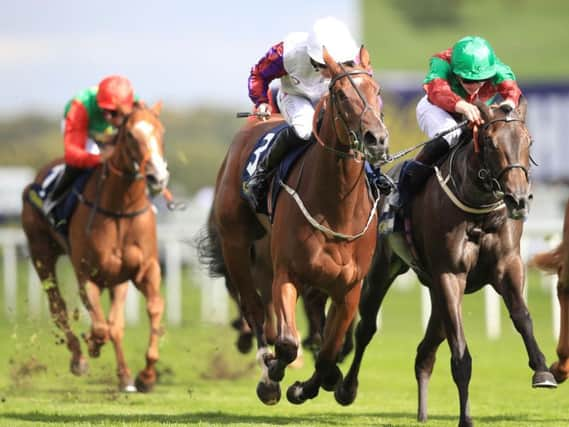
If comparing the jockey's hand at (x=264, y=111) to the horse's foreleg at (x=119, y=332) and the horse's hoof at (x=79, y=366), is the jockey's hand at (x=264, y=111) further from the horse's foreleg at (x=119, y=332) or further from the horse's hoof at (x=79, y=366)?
the horse's hoof at (x=79, y=366)

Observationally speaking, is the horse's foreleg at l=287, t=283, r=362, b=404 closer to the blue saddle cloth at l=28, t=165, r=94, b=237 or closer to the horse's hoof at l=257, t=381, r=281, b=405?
the horse's hoof at l=257, t=381, r=281, b=405

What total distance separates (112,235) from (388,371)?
284cm

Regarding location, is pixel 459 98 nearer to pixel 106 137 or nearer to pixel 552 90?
pixel 106 137

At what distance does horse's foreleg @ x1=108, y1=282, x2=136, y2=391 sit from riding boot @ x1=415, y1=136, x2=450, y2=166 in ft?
9.03

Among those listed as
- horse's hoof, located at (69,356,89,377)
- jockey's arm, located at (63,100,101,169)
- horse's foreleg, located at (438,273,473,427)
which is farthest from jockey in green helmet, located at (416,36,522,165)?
horse's hoof, located at (69,356,89,377)

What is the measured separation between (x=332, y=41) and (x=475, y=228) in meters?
1.20

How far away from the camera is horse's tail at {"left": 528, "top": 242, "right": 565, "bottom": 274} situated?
8375 millimetres

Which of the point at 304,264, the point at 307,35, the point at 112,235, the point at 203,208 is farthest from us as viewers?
the point at 203,208

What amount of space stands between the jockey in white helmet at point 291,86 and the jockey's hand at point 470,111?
2.25 feet

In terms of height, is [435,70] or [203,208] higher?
[435,70]

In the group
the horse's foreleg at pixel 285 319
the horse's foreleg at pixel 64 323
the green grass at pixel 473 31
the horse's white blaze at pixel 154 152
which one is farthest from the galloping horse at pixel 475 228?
the green grass at pixel 473 31

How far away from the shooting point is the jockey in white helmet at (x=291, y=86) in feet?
23.3

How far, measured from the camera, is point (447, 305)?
6.87 metres

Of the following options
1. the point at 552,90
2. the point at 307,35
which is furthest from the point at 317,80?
the point at 552,90
